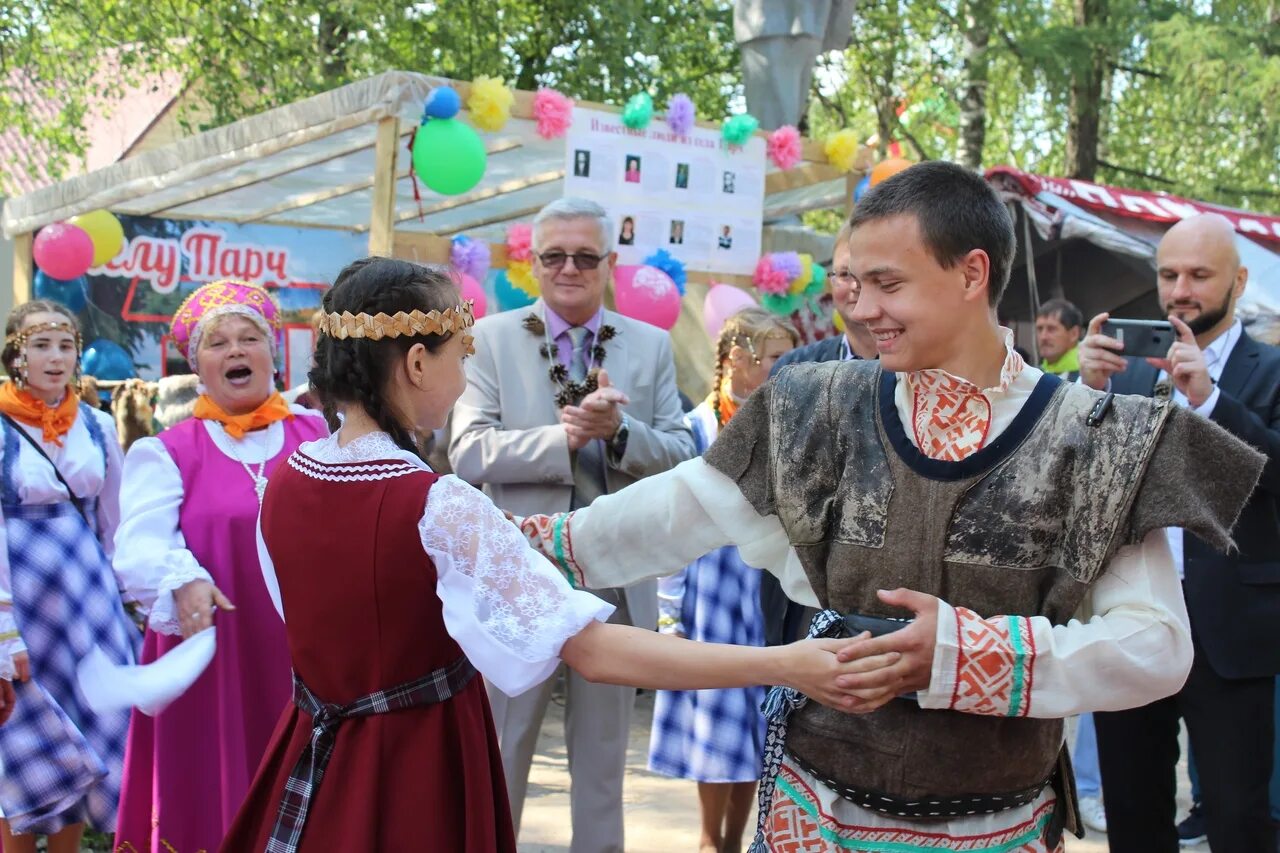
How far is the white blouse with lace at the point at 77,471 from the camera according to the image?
3996 millimetres

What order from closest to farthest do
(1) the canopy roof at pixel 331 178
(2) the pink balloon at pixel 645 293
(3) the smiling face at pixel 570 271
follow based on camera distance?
(3) the smiling face at pixel 570 271, (1) the canopy roof at pixel 331 178, (2) the pink balloon at pixel 645 293

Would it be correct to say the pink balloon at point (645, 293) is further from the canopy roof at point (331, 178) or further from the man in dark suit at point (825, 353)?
the man in dark suit at point (825, 353)

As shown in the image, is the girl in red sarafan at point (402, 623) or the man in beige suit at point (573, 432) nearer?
the girl in red sarafan at point (402, 623)

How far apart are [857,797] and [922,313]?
803mm

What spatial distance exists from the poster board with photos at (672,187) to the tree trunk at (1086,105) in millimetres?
8668

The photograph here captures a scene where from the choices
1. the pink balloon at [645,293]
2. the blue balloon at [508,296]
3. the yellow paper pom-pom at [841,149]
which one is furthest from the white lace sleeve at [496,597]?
the yellow paper pom-pom at [841,149]

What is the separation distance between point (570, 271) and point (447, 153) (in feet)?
8.34

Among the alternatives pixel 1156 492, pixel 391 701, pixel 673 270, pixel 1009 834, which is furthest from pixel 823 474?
pixel 673 270

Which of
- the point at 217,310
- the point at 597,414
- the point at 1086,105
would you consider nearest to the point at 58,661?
the point at 217,310

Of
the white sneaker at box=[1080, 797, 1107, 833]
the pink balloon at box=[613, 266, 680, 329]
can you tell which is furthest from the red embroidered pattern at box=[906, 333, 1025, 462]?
the pink balloon at box=[613, 266, 680, 329]

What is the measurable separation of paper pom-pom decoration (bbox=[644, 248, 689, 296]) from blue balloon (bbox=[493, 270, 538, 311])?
0.96 meters

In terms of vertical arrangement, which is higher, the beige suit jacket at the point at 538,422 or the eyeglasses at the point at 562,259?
the eyeglasses at the point at 562,259

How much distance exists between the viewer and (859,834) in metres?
2.05

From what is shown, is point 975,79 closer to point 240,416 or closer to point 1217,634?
point 1217,634
